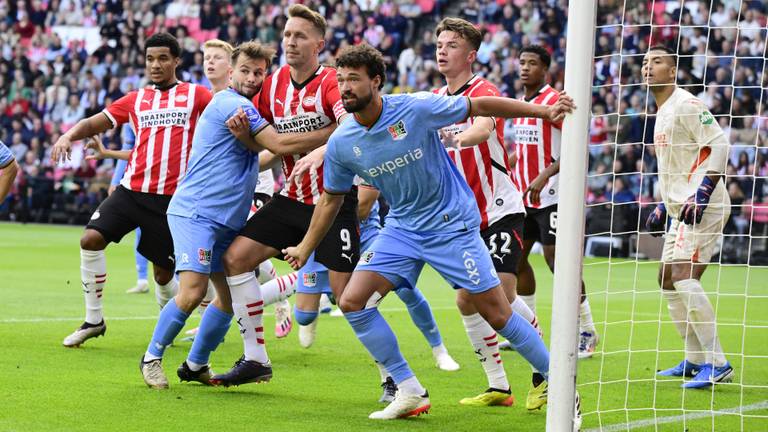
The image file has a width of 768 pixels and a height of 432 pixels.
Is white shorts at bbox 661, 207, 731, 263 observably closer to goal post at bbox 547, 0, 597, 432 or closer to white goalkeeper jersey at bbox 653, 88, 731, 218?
white goalkeeper jersey at bbox 653, 88, 731, 218

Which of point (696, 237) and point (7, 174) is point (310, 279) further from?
point (696, 237)

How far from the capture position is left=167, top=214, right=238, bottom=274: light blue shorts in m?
6.71

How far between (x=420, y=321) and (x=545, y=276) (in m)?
8.62

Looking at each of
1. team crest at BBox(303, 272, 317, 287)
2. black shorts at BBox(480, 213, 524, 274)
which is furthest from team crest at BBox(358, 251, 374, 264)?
team crest at BBox(303, 272, 317, 287)

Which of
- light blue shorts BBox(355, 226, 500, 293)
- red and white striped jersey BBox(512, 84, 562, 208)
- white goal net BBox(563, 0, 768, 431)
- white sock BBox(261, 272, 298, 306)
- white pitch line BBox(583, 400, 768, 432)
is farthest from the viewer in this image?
red and white striped jersey BBox(512, 84, 562, 208)

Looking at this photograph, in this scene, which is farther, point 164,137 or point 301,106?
point 164,137

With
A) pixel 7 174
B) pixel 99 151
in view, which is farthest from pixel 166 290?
pixel 7 174

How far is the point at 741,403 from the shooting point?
6883mm

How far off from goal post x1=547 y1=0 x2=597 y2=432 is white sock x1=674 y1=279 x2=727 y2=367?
269cm

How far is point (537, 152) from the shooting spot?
30.7 ft

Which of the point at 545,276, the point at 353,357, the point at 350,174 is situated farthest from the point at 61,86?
the point at 350,174

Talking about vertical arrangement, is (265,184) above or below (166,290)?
above

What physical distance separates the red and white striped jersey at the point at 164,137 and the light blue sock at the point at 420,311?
1897mm

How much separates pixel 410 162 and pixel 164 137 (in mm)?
2811
